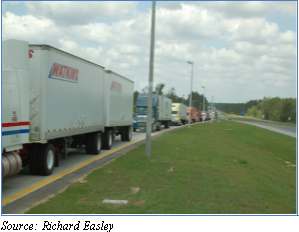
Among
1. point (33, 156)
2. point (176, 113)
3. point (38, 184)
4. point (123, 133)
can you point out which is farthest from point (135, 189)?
point (176, 113)

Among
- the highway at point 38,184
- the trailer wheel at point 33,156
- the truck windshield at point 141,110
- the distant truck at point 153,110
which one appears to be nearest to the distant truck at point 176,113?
the distant truck at point 153,110

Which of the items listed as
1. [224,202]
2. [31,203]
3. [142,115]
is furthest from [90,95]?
[142,115]

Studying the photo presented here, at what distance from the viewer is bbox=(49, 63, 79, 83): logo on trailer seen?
1101 centimetres

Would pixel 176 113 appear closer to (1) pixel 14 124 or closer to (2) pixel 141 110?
(2) pixel 141 110

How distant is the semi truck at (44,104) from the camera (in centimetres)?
883

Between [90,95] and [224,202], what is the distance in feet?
29.6

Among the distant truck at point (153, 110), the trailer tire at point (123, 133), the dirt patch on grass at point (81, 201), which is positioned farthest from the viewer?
the distant truck at point (153, 110)

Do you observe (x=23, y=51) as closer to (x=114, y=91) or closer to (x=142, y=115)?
(x=114, y=91)

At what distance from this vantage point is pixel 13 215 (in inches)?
256

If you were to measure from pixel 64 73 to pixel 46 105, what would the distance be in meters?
1.88

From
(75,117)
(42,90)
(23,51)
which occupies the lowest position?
(75,117)

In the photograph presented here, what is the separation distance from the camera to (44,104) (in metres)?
10.3

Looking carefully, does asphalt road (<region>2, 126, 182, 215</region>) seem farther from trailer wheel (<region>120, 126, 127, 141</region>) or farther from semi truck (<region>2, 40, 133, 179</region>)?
trailer wheel (<region>120, 126, 127, 141</region>)

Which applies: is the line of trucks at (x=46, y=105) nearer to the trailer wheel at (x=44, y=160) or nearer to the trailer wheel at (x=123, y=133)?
the trailer wheel at (x=44, y=160)
